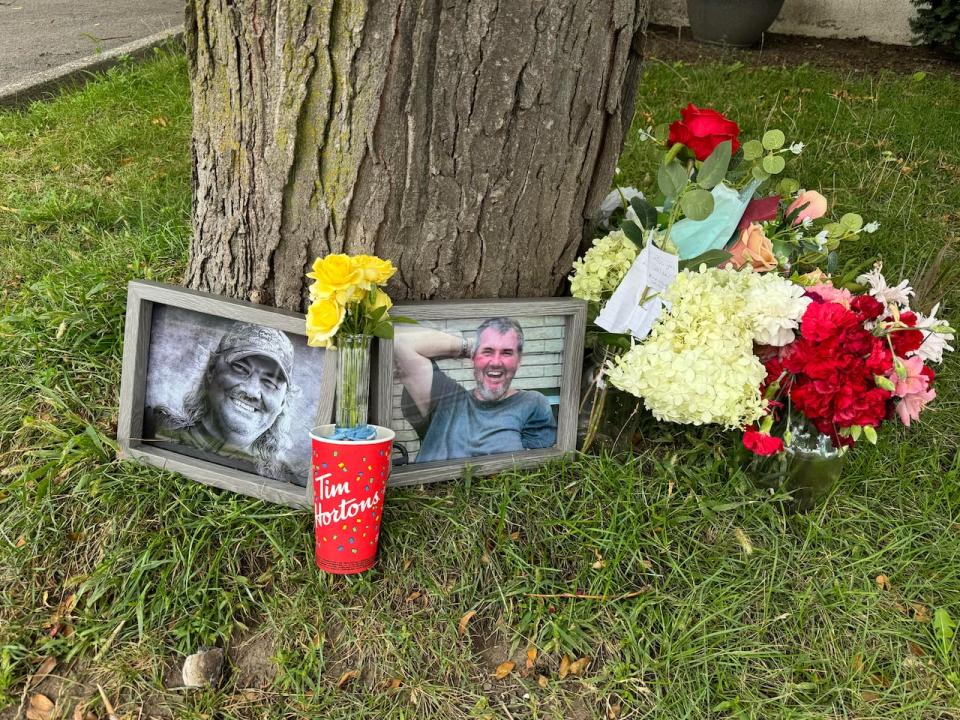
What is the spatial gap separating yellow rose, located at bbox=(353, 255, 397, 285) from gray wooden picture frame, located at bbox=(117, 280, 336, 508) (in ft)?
0.93

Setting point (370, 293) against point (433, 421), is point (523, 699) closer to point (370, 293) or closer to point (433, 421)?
point (433, 421)

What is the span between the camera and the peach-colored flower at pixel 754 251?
2215mm

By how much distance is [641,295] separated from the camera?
6.84 ft

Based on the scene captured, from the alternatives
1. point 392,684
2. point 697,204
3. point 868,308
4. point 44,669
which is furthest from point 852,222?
point 44,669

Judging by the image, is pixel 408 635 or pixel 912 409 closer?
pixel 408 635

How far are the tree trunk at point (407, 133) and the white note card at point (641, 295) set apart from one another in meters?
0.24

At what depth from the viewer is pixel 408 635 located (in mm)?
1793

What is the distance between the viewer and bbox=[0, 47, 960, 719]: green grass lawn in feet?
5.70

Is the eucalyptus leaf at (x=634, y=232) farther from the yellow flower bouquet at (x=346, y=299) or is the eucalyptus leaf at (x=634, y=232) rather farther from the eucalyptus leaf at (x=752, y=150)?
the yellow flower bouquet at (x=346, y=299)

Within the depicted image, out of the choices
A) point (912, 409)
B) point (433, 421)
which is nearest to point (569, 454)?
point (433, 421)

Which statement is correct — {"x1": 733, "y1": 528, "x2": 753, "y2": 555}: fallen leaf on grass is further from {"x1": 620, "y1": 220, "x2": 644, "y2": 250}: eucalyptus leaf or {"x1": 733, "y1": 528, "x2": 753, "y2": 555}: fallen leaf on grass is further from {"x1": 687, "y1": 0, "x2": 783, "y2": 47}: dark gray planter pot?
{"x1": 687, "y1": 0, "x2": 783, "y2": 47}: dark gray planter pot

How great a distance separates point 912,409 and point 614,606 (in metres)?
0.90

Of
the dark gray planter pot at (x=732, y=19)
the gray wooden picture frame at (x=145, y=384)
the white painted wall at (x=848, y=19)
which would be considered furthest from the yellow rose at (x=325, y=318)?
the white painted wall at (x=848, y=19)

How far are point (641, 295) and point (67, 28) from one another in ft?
20.4
